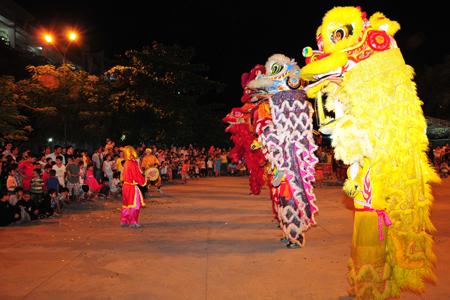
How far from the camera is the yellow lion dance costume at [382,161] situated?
2.94 meters

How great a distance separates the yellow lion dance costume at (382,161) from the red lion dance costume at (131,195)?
4.84 meters

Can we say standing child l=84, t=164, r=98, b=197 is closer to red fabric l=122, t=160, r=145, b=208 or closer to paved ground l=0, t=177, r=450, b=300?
paved ground l=0, t=177, r=450, b=300

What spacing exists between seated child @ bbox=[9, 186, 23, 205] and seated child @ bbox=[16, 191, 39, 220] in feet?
0.30

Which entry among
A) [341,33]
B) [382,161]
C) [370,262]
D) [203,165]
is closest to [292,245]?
[370,262]

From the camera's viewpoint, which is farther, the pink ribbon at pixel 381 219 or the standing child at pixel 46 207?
→ the standing child at pixel 46 207

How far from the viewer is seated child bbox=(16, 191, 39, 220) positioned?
7.30 m

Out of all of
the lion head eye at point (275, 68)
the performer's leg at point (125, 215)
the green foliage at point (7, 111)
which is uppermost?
the green foliage at point (7, 111)

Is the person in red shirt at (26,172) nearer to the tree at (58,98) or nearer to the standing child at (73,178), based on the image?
the standing child at (73,178)

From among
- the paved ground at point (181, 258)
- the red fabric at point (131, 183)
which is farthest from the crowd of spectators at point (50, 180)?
the red fabric at point (131, 183)

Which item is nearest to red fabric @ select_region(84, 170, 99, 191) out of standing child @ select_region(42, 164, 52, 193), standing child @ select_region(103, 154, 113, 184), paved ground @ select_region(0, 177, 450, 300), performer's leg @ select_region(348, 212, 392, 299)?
standing child @ select_region(103, 154, 113, 184)

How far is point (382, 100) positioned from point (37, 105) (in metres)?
17.4

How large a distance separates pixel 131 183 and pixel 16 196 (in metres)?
2.67

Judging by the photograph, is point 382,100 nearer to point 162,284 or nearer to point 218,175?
point 162,284

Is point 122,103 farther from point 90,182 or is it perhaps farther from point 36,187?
point 36,187
